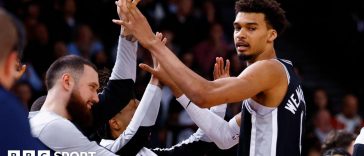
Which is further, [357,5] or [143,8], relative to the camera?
[357,5]

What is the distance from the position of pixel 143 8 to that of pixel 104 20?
0.56 meters

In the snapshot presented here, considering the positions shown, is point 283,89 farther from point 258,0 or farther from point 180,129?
point 180,129

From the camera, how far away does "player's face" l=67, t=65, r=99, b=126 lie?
14.6 ft

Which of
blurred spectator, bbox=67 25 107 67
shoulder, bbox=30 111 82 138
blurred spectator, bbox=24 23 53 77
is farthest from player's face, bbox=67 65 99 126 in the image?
blurred spectator, bbox=67 25 107 67

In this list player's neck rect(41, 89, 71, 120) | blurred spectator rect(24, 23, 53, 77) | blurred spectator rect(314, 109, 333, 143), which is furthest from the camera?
blurred spectator rect(314, 109, 333, 143)

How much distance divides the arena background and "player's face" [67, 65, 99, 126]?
3089 millimetres

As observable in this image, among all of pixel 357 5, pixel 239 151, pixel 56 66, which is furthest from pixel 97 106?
pixel 357 5

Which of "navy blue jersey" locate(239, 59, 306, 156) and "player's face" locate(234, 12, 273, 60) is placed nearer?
"navy blue jersey" locate(239, 59, 306, 156)

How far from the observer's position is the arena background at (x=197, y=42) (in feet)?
31.6

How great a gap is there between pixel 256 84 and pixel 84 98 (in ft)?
3.18

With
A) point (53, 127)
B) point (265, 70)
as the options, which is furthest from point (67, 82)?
point (265, 70)

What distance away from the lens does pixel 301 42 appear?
45.1 feet

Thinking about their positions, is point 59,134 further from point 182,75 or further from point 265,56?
point 265,56

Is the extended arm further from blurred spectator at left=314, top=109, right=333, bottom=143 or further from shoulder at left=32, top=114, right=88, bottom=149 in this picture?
blurred spectator at left=314, top=109, right=333, bottom=143
